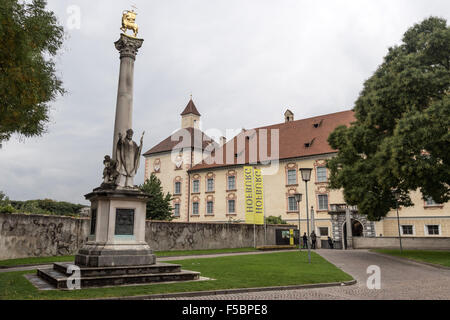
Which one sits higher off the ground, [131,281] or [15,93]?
[15,93]

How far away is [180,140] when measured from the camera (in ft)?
181

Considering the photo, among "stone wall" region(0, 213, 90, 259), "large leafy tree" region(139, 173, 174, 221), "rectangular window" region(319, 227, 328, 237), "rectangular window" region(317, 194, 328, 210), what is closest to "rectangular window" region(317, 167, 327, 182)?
"rectangular window" region(317, 194, 328, 210)

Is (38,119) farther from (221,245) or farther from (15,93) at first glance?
(221,245)

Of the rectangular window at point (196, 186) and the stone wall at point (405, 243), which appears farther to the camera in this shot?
the rectangular window at point (196, 186)

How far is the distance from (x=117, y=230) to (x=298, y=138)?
36050 millimetres

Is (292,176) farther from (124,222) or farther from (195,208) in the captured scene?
(124,222)

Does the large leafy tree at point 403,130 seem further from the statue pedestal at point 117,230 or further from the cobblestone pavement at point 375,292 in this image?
the statue pedestal at point 117,230

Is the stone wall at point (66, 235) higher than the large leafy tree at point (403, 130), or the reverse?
the large leafy tree at point (403, 130)

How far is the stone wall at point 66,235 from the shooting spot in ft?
60.3

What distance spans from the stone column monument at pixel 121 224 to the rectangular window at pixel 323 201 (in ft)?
103

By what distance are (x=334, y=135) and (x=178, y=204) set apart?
3150cm

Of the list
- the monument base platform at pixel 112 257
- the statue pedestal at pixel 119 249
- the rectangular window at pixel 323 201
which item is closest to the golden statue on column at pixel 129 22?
the statue pedestal at pixel 119 249

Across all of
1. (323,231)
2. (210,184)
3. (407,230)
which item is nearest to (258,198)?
(323,231)
